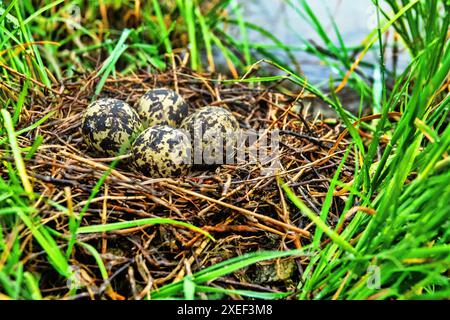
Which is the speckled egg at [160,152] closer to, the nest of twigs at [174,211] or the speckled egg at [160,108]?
the nest of twigs at [174,211]

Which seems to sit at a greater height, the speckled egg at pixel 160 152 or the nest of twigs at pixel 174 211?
the speckled egg at pixel 160 152

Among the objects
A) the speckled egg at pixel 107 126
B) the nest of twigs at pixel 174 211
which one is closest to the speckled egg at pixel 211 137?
the nest of twigs at pixel 174 211

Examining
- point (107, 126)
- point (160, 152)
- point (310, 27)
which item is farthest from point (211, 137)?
point (310, 27)

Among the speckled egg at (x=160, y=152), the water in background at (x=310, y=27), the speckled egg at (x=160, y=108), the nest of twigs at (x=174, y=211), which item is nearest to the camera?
the nest of twigs at (x=174, y=211)

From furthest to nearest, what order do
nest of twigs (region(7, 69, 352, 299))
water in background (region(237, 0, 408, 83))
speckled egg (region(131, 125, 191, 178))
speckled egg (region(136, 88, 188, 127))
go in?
water in background (region(237, 0, 408, 83)) < speckled egg (region(136, 88, 188, 127)) < speckled egg (region(131, 125, 191, 178)) < nest of twigs (region(7, 69, 352, 299))

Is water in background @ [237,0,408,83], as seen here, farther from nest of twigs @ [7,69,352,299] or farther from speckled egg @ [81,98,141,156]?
speckled egg @ [81,98,141,156]

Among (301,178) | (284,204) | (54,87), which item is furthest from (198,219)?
(54,87)

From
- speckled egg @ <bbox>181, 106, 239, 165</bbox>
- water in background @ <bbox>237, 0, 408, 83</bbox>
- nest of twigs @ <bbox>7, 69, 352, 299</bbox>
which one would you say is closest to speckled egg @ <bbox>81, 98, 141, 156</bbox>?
nest of twigs @ <bbox>7, 69, 352, 299</bbox>
